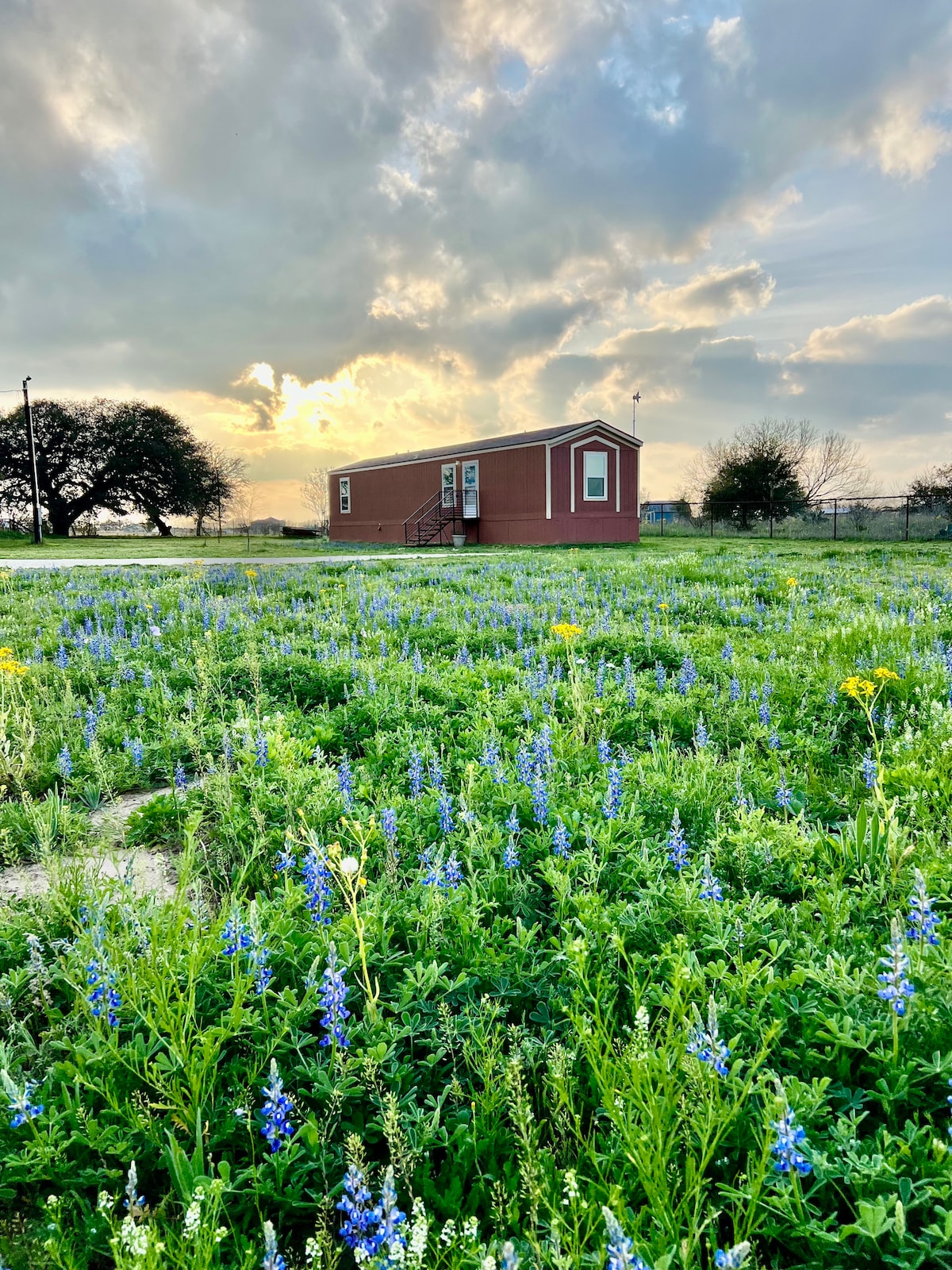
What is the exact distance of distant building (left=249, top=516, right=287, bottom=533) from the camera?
74.1 m

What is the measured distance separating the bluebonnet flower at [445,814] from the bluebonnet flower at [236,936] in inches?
38.2

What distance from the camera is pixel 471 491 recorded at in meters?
37.9

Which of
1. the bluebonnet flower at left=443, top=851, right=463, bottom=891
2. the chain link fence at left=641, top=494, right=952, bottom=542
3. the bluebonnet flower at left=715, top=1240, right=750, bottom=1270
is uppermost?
the chain link fence at left=641, top=494, right=952, bottom=542

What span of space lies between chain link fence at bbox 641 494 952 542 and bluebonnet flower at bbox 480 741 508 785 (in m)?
32.7

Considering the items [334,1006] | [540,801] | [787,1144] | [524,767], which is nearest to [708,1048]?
[787,1144]

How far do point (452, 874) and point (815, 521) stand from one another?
41.5 m

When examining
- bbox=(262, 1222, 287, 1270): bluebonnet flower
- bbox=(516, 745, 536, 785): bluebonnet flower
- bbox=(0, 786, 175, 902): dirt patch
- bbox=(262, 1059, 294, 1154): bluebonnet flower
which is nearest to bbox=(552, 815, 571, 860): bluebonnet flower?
bbox=(516, 745, 536, 785): bluebonnet flower

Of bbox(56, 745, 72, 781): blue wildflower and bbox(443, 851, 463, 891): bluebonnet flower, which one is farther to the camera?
bbox(56, 745, 72, 781): blue wildflower

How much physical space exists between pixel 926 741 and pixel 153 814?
3.94 meters

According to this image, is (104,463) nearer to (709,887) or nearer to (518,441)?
(518,441)

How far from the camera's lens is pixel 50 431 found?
5766cm

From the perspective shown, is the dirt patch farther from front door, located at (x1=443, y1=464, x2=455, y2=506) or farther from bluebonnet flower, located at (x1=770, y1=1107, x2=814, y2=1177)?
front door, located at (x1=443, y1=464, x2=455, y2=506)

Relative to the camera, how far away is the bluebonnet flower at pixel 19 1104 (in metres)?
1.59

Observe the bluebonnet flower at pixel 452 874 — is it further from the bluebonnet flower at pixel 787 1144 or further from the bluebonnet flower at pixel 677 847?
the bluebonnet flower at pixel 787 1144
